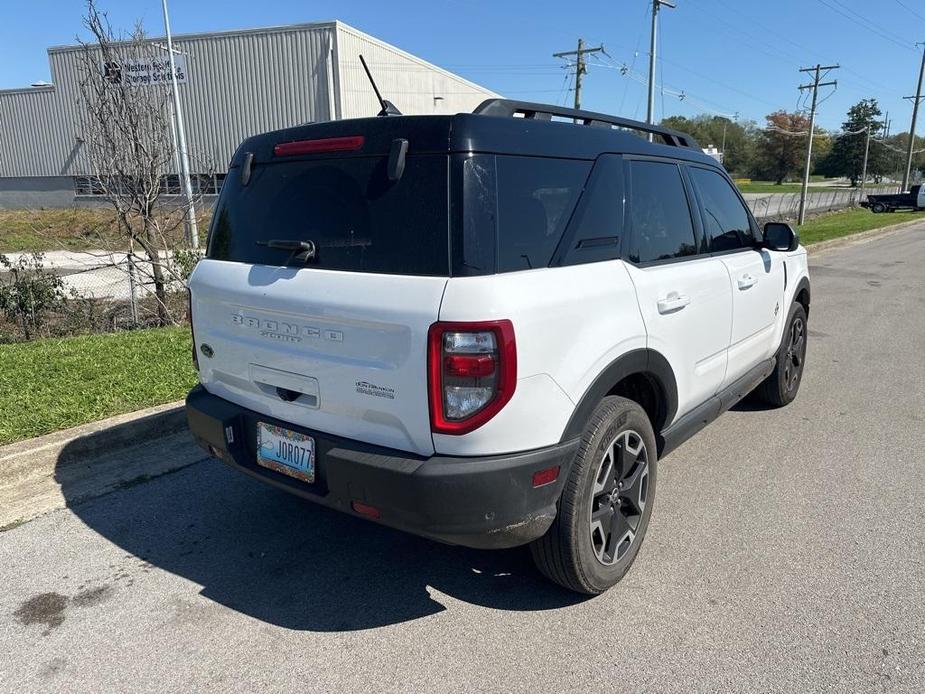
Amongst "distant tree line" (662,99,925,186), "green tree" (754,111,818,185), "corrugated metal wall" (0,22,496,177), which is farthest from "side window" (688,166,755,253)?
"green tree" (754,111,818,185)

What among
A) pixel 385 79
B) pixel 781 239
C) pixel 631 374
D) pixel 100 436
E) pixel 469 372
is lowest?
pixel 100 436

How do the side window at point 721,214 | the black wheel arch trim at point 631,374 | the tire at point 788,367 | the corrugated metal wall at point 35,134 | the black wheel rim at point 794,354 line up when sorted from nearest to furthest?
the black wheel arch trim at point 631,374 < the side window at point 721,214 < the tire at point 788,367 < the black wheel rim at point 794,354 < the corrugated metal wall at point 35,134

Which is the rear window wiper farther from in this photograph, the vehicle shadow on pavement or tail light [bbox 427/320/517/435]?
the vehicle shadow on pavement

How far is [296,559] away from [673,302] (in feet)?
7.26

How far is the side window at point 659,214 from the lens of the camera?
10.6ft

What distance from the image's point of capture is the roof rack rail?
2.71 meters

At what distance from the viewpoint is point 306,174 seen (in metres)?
2.83

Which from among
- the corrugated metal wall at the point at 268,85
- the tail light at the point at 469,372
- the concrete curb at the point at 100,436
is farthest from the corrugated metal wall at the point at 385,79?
the tail light at the point at 469,372

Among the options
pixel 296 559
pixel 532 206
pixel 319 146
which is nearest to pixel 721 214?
pixel 532 206

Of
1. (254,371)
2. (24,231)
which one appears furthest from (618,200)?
(24,231)

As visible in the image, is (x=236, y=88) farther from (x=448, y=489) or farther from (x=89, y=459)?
(x=448, y=489)

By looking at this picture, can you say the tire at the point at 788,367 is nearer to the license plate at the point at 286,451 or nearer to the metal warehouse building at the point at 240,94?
the license plate at the point at 286,451

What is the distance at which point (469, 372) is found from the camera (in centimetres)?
233

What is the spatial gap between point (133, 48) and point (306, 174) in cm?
780
